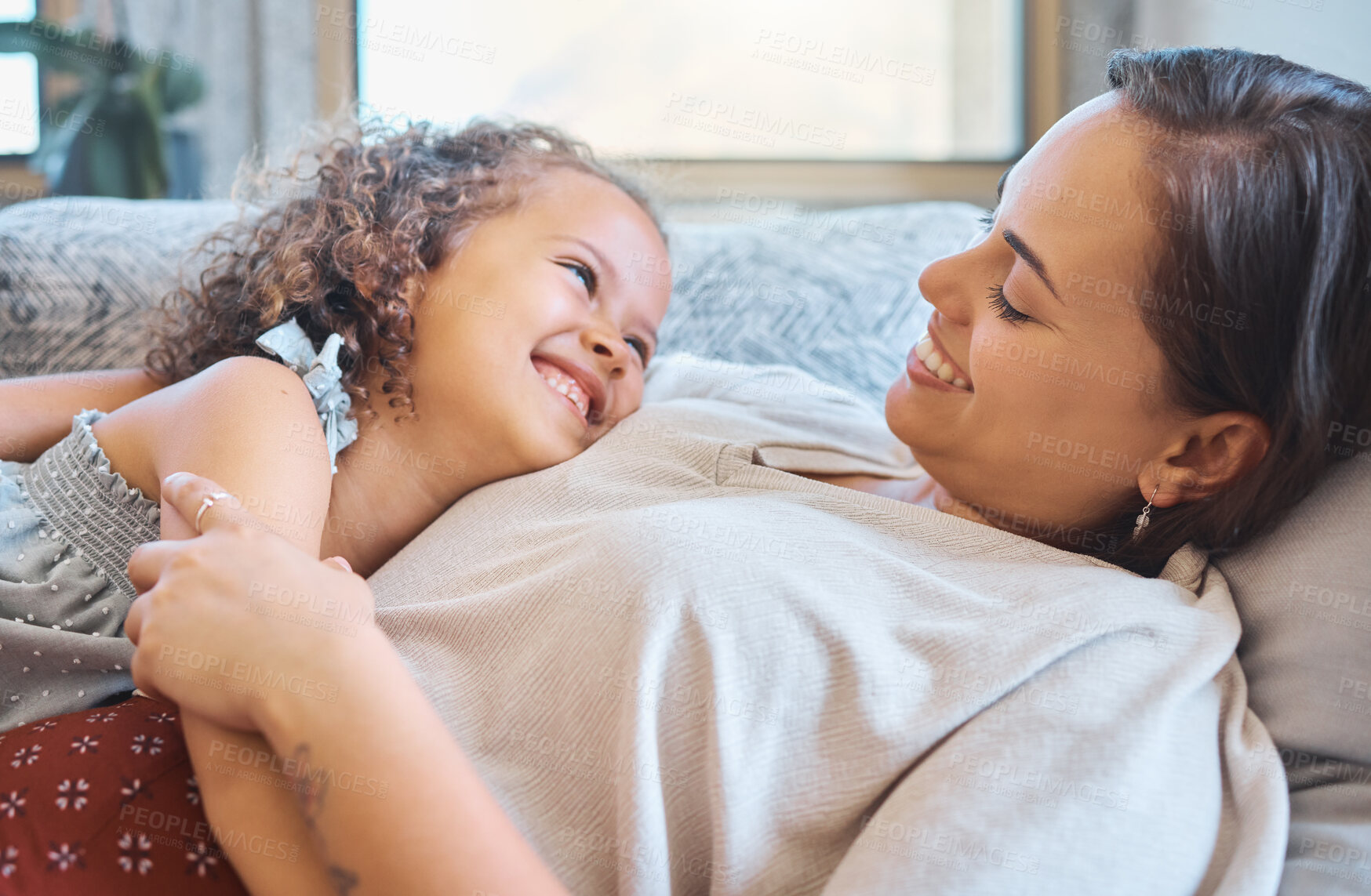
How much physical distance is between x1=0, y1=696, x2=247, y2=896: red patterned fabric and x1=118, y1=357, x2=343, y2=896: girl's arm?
0.03m

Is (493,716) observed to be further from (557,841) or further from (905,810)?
(905,810)

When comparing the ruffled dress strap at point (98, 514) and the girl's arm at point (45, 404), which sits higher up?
the girl's arm at point (45, 404)

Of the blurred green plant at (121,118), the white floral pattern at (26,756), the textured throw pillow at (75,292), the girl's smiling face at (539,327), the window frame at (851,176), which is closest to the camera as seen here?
the white floral pattern at (26,756)

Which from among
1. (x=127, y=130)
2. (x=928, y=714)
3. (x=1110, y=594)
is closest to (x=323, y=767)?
(x=928, y=714)

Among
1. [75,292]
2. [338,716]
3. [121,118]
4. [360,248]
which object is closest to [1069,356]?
[338,716]

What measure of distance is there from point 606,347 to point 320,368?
1.07 ft

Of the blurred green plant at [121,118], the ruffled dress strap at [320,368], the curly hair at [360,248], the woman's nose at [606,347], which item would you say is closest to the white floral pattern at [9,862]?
the ruffled dress strap at [320,368]

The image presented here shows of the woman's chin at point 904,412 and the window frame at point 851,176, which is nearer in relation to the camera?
the woman's chin at point 904,412

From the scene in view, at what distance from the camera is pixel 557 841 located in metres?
0.66

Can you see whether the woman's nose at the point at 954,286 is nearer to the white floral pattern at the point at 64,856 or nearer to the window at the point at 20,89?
the white floral pattern at the point at 64,856

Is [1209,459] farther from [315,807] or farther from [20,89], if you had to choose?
[20,89]

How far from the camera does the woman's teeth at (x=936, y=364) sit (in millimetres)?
938

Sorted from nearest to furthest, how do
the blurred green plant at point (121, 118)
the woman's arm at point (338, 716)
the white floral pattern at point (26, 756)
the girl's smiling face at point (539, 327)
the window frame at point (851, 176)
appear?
the woman's arm at point (338, 716) → the white floral pattern at point (26, 756) → the girl's smiling face at point (539, 327) → the blurred green plant at point (121, 118) → the window frame at point (851, 176)

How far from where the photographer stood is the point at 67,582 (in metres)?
0.87
